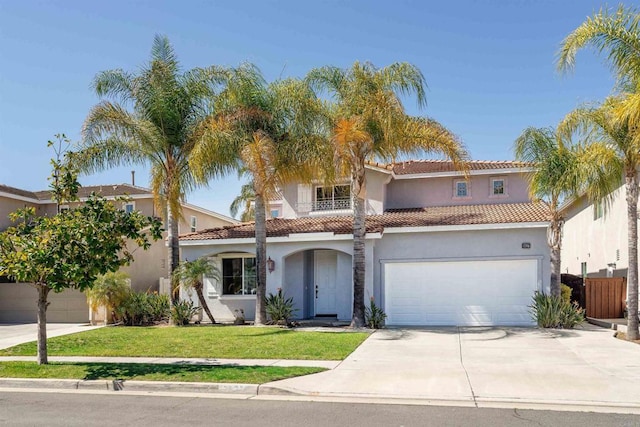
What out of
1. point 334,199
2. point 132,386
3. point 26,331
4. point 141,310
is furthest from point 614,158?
point 26,331

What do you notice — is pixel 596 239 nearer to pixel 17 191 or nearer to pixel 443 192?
pixel 443 192

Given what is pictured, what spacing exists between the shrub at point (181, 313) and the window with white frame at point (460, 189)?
469 inches

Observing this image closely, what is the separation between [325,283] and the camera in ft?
72.6

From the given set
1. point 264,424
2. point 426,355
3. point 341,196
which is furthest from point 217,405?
point 341,196

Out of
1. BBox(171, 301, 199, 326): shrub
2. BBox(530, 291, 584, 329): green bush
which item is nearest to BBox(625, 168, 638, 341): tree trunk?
BBox(530, 291, 584, 329): green bush

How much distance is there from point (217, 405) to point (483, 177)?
17.8 m

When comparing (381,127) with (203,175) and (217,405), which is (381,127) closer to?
(203,175)

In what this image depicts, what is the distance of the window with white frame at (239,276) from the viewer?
71.5 ft

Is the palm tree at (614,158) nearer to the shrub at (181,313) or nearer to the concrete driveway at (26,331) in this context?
the shrub at (181,313)

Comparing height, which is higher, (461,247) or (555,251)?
(461,247)

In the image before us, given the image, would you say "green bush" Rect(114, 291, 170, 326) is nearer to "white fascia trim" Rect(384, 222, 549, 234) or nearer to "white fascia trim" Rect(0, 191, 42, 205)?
"white fascia trim" Rect(384, 222, 549, 234)

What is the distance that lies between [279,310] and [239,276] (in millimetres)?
3373

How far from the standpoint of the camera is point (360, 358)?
509 inches

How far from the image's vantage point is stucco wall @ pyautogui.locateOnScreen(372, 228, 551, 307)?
18922mm
